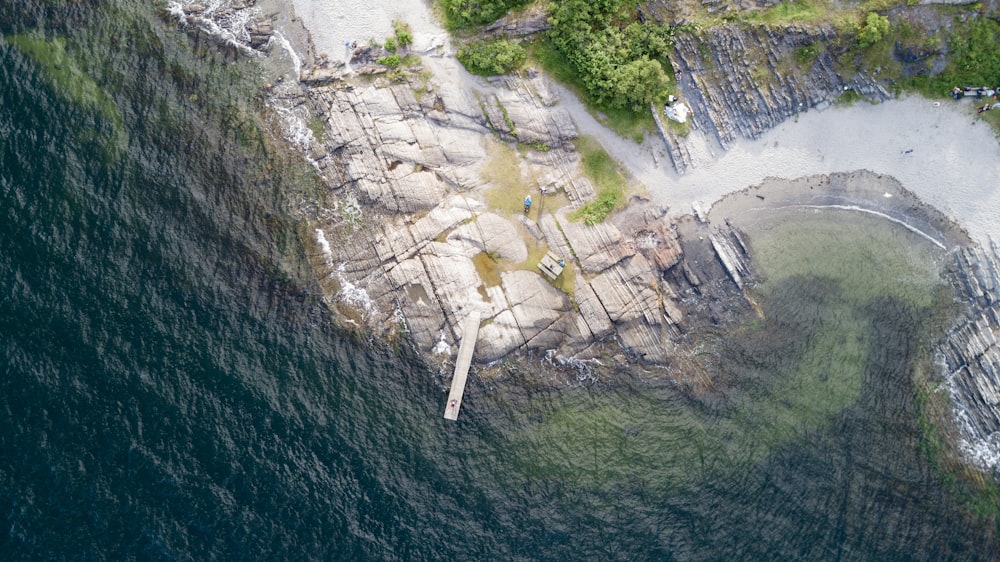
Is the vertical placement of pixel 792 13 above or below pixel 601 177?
above

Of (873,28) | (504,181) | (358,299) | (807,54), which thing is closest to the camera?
(873,28)

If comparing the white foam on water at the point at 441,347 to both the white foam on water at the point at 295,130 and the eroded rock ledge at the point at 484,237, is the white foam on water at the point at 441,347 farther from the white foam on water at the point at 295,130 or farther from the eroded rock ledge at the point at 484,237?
the white foam on water at the point at 295,130

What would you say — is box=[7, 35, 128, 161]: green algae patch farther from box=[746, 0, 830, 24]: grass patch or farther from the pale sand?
box=[746, 0, 830, 24]: grass patch

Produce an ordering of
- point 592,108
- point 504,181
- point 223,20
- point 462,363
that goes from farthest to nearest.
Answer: point 223,20, point 504,181, point 592,108, point 462,363

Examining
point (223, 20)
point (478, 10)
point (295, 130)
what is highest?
point (478, 10)

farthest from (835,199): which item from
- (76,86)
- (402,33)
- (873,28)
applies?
(76,86)

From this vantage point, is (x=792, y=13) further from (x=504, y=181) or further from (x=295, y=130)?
(x=295, y=130)

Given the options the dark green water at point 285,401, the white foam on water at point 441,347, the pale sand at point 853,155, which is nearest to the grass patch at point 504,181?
the pale sand at point 853,155

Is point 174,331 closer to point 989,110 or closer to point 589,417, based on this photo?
point 589,417
